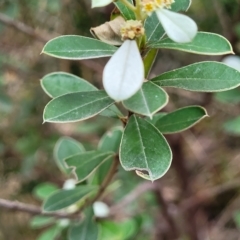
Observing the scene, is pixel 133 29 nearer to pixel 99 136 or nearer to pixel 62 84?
pixel 62 84

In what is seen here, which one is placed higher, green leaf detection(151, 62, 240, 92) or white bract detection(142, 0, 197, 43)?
white bract detection(142, 0, 197, 43)

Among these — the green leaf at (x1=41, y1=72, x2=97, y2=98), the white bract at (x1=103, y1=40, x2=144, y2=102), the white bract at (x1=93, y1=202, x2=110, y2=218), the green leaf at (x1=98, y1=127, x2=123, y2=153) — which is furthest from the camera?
the white bract at (x1=93, y1=202, x2=110, y2=218)

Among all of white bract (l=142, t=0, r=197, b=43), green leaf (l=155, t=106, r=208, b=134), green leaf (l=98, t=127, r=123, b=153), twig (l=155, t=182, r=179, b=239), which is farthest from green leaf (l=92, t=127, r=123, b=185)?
white bract (l=142, t=0, r=197, b=43)

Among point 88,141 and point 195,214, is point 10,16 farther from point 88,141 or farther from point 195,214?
point 195,214

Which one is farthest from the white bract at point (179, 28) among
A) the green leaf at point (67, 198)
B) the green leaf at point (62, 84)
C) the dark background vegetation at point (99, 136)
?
the dark background vegetation at point (99, 136)

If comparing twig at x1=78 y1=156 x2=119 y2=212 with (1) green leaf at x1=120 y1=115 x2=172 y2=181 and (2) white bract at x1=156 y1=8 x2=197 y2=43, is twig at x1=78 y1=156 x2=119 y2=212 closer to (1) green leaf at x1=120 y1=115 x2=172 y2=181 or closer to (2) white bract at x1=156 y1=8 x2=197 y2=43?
(1) green leaf at x1=120 y1=115 x2=172 y2=181

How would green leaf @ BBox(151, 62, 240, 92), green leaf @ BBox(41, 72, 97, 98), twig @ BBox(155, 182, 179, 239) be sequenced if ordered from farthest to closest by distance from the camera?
twig @ BBox(155, 182, 179, 239) → green leaf @ BBox(41, 72, 97, 98) → green leaf @ BBox(151, 62, 240, 92)
